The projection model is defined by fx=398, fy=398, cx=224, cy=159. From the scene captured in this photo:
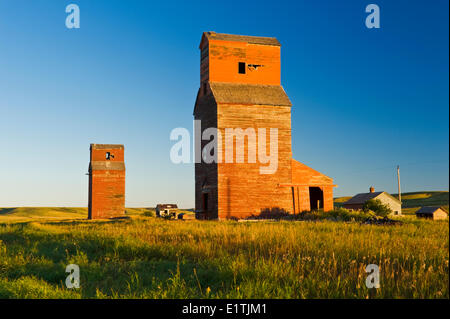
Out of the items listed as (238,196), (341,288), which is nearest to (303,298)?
(341,288)

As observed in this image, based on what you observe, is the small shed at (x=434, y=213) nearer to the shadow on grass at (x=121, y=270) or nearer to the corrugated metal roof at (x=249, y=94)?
the corrugated metal roof at (x=249, y=94)

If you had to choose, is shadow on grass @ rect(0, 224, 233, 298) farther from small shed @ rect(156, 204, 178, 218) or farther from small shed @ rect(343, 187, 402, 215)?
small shed @ rect(343, 187, 402, 215)

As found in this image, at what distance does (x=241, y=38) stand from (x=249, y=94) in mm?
4884

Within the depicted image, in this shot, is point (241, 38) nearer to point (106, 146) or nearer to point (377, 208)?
point (377, 208)

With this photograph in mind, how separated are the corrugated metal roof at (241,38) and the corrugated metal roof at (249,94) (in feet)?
11.8

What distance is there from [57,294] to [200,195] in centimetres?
2645

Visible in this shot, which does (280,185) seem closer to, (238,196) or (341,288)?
(238,196)

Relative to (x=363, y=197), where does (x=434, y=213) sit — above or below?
below

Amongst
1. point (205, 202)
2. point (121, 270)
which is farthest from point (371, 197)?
point (121, 270)

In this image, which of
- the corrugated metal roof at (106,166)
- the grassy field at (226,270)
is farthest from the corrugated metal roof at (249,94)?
the corrugated metal roof at (106,166)

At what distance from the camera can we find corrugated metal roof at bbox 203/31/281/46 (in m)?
31.6

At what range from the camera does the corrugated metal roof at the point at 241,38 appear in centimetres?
3164

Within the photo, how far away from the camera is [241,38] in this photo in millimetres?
32156

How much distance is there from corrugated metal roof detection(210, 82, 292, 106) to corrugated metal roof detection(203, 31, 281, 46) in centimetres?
360
